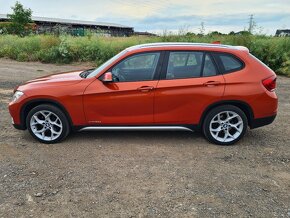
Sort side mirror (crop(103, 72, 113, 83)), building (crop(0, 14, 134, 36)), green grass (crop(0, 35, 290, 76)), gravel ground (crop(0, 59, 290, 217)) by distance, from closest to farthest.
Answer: gravel ground (crop(0, 59, 290, 217)) < side mirror (crop(103, 72, 113, 83)) < green grass (crop(0, 35, 290, 76)) < building (crop(0, 14, 134, 36))

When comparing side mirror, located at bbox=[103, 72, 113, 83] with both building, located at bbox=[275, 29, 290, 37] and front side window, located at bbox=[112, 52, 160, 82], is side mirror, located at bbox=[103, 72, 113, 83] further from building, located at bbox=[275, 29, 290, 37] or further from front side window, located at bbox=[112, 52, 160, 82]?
building, located at bbox=[275, 29, 290, 37]

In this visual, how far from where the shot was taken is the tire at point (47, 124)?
5398mm

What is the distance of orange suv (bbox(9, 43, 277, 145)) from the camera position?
532cm

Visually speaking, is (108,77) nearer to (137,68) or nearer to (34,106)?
(137,68)

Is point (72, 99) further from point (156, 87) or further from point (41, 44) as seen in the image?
point (41, 44)

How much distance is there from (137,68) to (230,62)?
5.16ft

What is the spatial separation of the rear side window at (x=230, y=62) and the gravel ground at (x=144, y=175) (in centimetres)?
134

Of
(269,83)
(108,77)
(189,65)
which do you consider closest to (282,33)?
(269,83)

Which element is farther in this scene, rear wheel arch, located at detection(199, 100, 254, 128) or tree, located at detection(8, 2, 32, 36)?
tree, located at detection(8, 2, 32, 36)

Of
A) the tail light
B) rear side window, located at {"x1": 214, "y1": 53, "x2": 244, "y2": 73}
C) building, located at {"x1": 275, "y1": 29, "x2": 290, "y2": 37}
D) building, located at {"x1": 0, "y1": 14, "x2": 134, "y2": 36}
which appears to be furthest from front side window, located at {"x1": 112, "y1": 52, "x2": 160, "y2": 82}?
building, located at {"x1": 0, "y1": 14, "x2": 134, "y2": 36}

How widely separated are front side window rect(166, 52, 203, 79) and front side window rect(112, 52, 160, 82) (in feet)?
0.85

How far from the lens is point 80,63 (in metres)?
17.0

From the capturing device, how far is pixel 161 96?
5312 millimetres

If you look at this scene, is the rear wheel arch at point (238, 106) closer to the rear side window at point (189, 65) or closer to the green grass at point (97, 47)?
the rear side window at point (189, 65)
